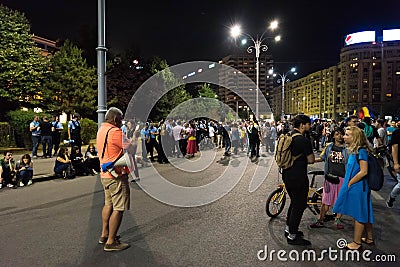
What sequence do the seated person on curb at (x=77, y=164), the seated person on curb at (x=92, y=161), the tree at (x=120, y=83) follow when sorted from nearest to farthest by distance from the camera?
the seated person on curb at (x=77, y=164)
the seated person on curb at (x=92, y=161)
the tree at (x=120, y=83)

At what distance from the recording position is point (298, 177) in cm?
475

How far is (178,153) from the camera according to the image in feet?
57.2

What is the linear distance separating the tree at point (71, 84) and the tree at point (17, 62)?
4.70 metres

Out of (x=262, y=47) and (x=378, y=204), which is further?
(x=262, y=47)

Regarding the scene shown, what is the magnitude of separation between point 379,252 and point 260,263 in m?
1.66

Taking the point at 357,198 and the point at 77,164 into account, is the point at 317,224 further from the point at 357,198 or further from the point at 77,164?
the point at 77,164

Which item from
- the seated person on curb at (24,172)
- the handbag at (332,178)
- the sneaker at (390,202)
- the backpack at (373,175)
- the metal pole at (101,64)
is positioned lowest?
the sneaker at (390,202)

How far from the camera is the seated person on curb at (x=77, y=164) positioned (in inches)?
439

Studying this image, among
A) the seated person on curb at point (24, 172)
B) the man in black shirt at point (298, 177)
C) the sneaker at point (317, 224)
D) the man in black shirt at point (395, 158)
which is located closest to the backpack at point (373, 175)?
the man in black shirt at point (298, 177)

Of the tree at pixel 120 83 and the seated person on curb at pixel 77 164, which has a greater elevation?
the tree at pixel 120 83

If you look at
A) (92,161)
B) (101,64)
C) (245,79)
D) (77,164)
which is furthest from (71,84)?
A: (101,64)

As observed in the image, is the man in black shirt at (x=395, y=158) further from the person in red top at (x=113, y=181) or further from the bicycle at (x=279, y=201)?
the person in red top at (x=113, y=181)

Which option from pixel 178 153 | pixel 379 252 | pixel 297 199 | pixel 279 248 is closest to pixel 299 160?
pixel 297 199

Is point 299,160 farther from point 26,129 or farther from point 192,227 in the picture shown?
point 26,129
